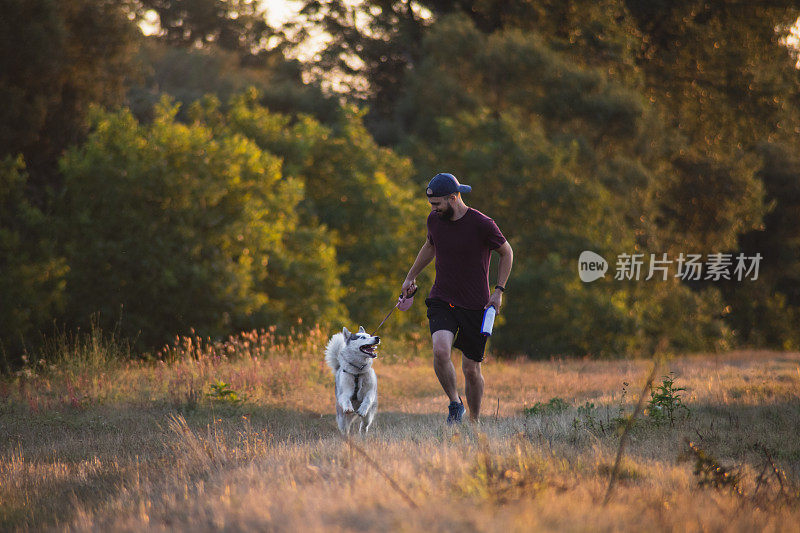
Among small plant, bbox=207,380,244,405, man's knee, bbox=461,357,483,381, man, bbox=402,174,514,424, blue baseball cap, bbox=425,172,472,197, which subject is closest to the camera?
blue baseball cap, bbox=425,172,472,197

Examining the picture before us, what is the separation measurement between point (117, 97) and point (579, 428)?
20.4m

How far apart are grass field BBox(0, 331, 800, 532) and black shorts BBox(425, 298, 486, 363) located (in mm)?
825

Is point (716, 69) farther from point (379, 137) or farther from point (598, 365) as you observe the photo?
point (598, 365)

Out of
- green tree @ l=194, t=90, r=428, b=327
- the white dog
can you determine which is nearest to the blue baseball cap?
the white dog

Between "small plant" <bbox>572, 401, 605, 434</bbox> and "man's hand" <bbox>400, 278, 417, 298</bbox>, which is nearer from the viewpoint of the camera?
"small plant" <bbox>572, 401, 605, 434</bbox>

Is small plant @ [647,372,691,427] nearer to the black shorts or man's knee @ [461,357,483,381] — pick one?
man's knee @ [461,357,483,381]

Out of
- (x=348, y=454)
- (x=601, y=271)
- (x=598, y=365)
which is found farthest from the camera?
(x=601, y=271)

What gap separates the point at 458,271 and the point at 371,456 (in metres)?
2.58

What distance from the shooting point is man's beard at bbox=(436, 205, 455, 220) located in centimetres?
777

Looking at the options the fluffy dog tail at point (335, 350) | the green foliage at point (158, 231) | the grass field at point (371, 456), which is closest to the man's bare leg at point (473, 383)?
the grass field at point (371, 456)

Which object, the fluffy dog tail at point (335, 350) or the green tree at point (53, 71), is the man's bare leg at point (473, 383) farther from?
the green tree at point (53, 71)

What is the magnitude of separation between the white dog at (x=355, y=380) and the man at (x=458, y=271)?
765 mm

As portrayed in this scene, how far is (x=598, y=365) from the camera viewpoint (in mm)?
17000

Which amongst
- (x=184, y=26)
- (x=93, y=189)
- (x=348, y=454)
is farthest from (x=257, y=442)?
(x=184, y=26)
